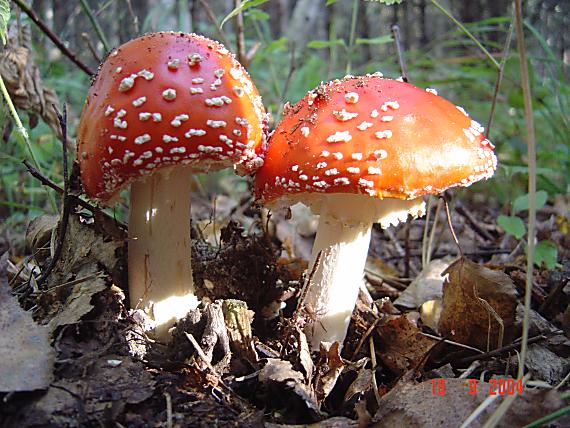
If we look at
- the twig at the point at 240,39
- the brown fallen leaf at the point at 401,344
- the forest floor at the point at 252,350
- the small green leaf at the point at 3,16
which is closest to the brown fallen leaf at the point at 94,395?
the forest floor at the point at 252,350

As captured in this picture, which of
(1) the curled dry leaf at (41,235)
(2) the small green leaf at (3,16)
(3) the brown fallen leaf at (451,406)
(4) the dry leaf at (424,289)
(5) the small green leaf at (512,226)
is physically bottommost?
(4) the dry leaf at (424,289)

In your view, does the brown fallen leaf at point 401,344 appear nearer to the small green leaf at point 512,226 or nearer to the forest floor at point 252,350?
the forest floor at point 252,350

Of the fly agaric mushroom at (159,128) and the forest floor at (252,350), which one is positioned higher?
the fly agaric mushroom at (159,128)

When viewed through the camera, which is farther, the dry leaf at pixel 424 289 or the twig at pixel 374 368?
the dry leaf at pixel 424 289

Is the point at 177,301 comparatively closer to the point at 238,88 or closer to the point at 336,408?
the point at 336,408

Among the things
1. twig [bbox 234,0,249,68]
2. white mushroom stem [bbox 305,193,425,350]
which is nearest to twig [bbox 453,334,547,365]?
white mushroom stem [bbox 305,193,425,350]

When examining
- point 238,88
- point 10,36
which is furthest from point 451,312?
point 10,36

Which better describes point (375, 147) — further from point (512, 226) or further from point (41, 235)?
point (41, 235)

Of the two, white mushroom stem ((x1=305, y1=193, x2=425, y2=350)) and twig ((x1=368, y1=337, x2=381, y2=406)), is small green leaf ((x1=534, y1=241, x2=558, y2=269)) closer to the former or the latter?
white mushroom stem ((x1=305, y1=193, x2=425, y2=350))
